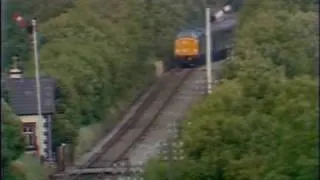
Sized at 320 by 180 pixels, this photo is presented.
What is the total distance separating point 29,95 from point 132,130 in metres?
1.95

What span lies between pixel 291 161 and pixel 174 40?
36.3 ft

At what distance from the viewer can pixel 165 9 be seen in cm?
1720

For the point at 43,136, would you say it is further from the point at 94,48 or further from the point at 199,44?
the point at 199,44

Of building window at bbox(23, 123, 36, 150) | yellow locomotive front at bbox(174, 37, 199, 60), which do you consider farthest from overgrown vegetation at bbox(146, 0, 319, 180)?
yellow locomotive front at bbox(174, 37, 199, 60)

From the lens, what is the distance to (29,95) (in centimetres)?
1259

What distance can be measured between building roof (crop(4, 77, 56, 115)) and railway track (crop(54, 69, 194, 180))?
2.69ft

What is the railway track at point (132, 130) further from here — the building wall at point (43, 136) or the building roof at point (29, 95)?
the building roof at point (29, 95)

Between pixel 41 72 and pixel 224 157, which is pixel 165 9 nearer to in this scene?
pixel 41 72

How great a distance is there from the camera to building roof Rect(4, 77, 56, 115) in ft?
40.2

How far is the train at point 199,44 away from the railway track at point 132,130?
0.29m

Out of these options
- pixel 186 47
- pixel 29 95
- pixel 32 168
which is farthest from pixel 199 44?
pixel 32 168

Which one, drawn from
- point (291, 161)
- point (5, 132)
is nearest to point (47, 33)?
point (5, 132)

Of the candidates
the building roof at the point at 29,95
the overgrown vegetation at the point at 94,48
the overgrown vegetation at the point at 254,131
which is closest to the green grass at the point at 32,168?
the building roof at the point at 29,95

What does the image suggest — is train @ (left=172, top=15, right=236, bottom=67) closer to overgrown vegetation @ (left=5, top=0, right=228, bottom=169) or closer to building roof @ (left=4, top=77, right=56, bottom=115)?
overgrown vegetation @ (left=5, top=0, right=228, bottom=169)
